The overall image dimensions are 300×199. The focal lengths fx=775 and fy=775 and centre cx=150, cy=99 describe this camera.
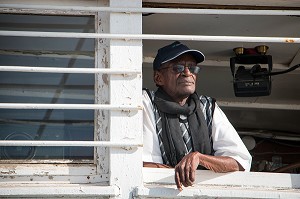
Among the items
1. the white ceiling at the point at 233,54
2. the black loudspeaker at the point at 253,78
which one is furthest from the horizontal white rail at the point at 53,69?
the black loudspeaker at the point at 253,78

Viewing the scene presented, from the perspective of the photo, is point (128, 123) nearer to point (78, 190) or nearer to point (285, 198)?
point (78, 190)

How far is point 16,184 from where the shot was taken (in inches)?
193

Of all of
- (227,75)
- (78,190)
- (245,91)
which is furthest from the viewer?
(227,75)

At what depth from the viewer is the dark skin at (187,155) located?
15.6ft

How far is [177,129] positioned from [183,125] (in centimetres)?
10

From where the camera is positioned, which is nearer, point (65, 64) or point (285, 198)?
point (285, 198)

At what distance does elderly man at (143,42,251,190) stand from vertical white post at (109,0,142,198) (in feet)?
0.83

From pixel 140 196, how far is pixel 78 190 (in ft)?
1.28

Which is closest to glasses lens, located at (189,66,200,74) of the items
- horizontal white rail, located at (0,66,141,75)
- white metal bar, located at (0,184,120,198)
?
horizontal white rail, located at (0,66,141,75)

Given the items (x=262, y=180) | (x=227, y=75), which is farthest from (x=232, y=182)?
(x=227, y=75)

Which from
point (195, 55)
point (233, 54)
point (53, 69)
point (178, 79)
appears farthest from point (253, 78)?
point (53, 69)

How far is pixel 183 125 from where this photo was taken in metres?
5.43

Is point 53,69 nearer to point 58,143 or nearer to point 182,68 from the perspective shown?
point 58,143

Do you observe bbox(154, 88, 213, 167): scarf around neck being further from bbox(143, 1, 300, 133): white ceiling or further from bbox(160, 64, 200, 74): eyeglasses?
bbox(143, 1, 300, 133): white ceiling
